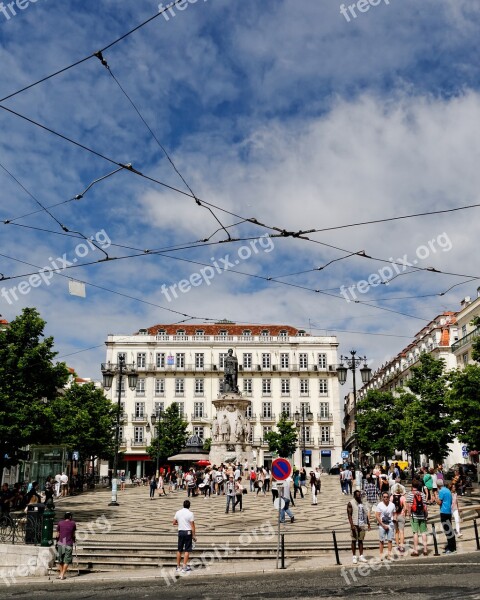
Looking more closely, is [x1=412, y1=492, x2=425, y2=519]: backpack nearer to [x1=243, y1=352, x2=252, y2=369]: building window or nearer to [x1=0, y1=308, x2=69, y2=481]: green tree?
[x1=0, y1=308, x2=69, y2=481]: green tree

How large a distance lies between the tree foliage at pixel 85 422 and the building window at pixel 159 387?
20562mm

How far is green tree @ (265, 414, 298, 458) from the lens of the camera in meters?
56.9

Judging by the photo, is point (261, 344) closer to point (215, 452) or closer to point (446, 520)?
point (215, 452)

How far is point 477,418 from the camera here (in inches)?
940

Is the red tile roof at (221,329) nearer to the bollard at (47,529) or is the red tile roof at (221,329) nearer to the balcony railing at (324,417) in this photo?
the balcony railing at (324,417)

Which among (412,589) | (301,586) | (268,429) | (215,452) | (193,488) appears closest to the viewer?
(412,589)

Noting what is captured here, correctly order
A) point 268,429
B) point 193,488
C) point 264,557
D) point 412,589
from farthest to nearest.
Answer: point 268,429
point 193,488
point 264,557
point 412,589

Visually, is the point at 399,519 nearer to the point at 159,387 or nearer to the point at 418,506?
the point at 418,506

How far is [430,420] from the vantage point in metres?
31.9

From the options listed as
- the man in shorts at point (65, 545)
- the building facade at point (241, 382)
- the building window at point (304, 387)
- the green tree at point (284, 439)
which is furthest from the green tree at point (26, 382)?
the building window at point (304, 387)

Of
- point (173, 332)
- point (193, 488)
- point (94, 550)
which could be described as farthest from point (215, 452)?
point (173, 332)

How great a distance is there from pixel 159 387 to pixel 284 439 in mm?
17061

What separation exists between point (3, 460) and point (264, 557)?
592 inches

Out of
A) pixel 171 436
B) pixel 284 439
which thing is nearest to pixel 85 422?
pixel 171 436
